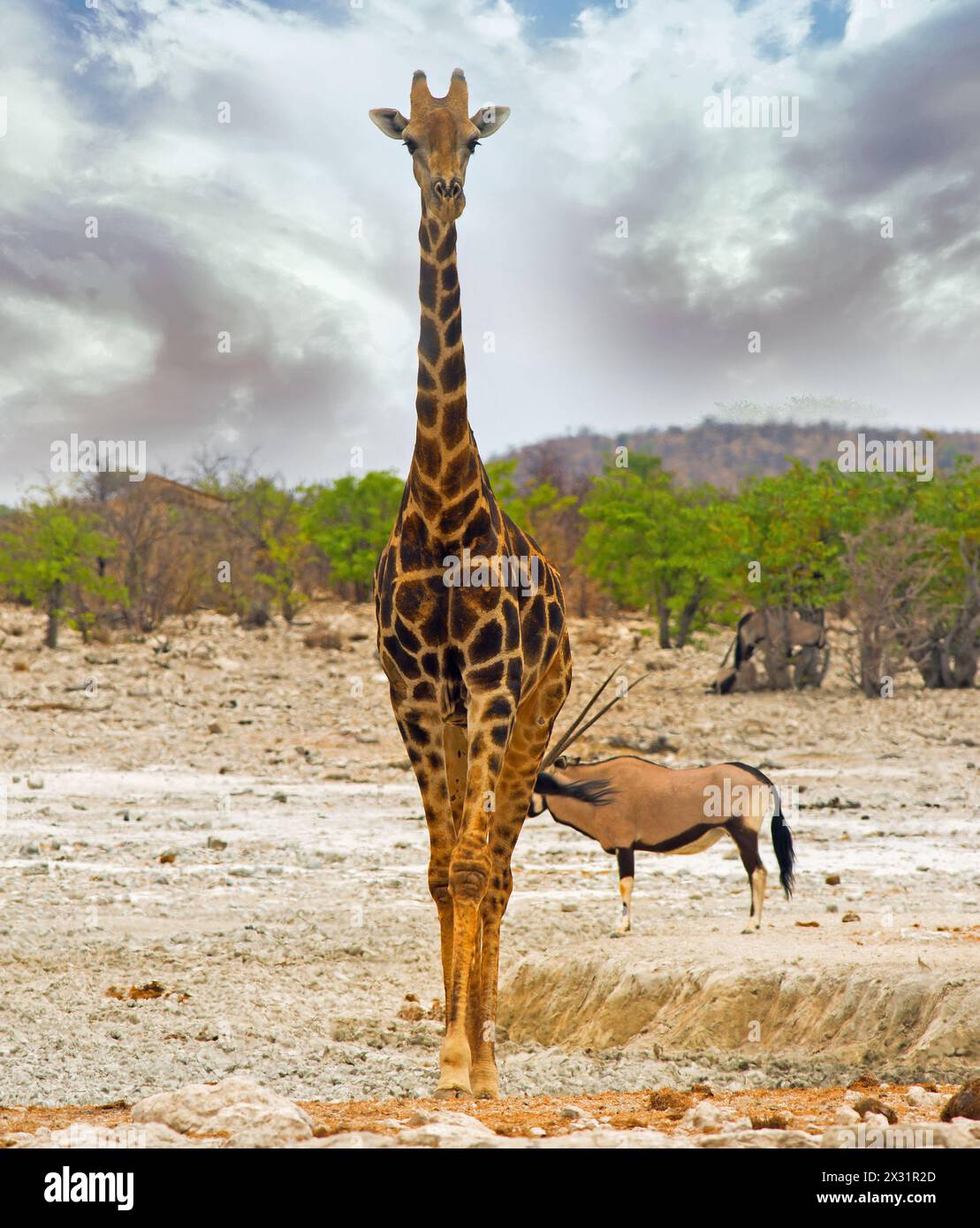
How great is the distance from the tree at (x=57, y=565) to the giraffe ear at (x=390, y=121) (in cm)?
2327

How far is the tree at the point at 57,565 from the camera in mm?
27203

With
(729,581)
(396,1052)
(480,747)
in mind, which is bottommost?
(396,1052)

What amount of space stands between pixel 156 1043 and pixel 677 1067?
2649 mm

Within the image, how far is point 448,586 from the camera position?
5211mm

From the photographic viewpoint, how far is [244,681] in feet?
76.9

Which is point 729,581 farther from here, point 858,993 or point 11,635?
point 858,993

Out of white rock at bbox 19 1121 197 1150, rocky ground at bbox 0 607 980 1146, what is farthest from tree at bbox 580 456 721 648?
white rock at bbox 19 1121 197 1150

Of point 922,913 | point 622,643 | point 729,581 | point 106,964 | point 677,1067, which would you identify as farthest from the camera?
point 622,643

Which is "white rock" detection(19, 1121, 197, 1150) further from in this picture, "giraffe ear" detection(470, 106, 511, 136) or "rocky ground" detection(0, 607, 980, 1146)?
"giraffe ear" detection(470, 106, 511, 136)

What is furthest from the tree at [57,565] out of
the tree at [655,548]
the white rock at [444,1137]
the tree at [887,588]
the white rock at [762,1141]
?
the white rock at [762,1141]

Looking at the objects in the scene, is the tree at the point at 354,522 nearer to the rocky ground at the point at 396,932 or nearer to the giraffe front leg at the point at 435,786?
the rocky ground at the point at 396,932
